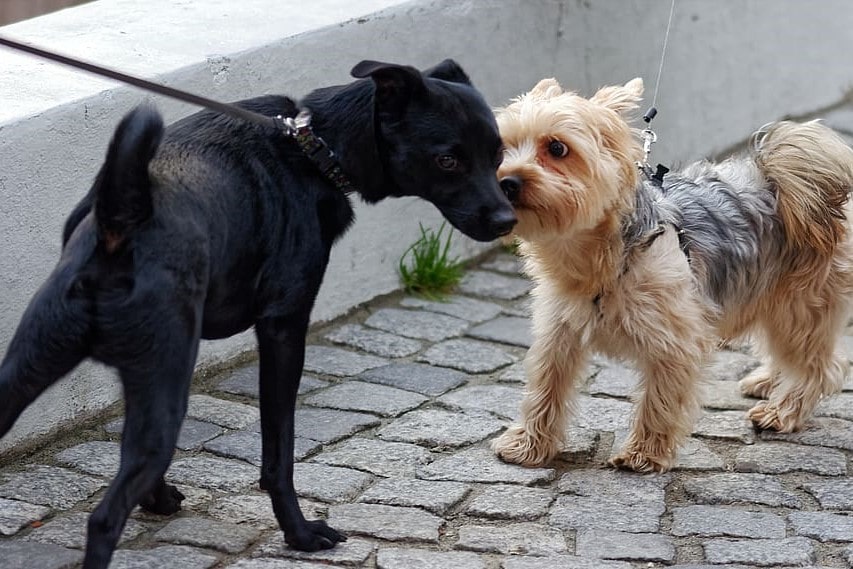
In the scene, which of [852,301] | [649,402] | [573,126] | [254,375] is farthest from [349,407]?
[852,301]

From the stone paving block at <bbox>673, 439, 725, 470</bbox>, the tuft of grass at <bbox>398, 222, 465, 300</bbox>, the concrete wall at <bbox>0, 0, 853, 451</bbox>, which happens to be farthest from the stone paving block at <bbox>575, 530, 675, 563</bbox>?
the tuft of grass at <bbox>398, 222, 465, 300</bbox>

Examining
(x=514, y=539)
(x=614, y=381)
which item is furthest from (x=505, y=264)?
(x=514, y=539)

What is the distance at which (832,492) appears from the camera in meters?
4.37

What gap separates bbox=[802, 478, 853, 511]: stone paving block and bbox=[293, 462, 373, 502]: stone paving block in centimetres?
152

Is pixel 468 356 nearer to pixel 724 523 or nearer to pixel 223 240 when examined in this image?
pixel 724 523

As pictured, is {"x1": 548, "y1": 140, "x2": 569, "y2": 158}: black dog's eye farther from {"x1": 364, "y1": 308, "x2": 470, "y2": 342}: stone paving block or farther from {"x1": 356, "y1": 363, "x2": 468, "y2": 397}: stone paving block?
{"x1": 364, "y1": 308, "x2": 470, "y2": 342}: stone paving block

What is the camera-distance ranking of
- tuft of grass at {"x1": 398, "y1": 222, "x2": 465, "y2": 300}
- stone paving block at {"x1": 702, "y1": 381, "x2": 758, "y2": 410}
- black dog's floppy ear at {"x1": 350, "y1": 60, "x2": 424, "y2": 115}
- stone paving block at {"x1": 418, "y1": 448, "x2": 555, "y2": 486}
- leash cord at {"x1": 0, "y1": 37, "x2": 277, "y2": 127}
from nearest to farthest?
leash cord at {"x1": 0, "y1": 37, "x2": 277, "y2": 127}, black dog's floppy ear at {"x1": 350, "y1": 60, "x2": 424, "y2": 115}, stone paving block at {"x1": 418, "y1": 448, "x2": 555, "y2": 486}, stone paving block at {"x1": 702, "y1": 381, "x2": 758, "y2": 410}, tuft of grass at {"x1": 398, "y1": 222, "x2": 465, "y2": 300}

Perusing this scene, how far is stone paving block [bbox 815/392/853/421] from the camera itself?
5.18 m

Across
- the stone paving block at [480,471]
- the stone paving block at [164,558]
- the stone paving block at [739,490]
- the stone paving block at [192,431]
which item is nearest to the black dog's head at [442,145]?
the stone paving block at [480,471]

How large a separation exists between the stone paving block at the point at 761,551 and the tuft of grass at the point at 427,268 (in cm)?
266

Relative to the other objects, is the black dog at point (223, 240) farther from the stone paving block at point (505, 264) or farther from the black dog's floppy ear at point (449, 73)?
the stone paving block at point (505, 264)

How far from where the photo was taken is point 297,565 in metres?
3.66

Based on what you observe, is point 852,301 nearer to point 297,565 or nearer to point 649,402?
point 649,402

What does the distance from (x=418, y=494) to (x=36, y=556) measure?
4.08ft
